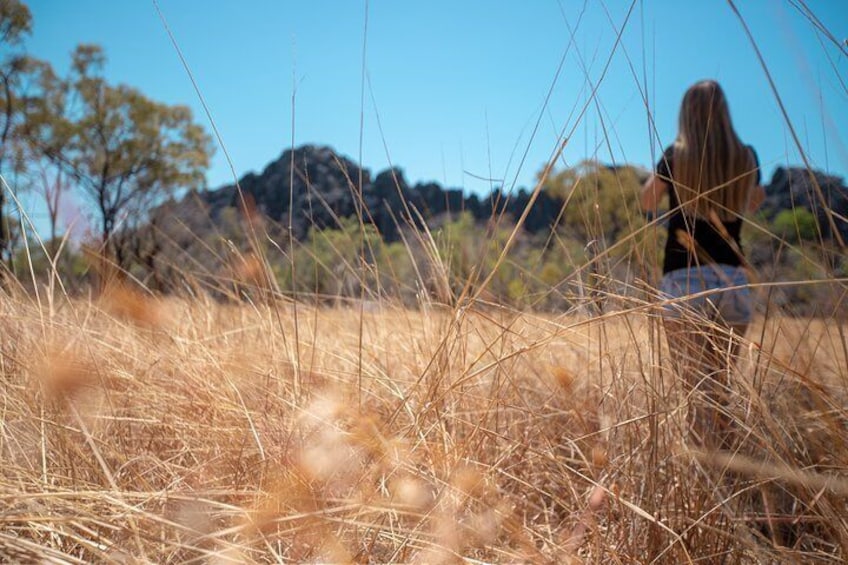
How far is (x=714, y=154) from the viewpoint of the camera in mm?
1704

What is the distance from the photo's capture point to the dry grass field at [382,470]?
22.8 inches

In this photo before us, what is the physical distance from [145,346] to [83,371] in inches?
13.9

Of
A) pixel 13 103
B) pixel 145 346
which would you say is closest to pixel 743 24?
pixel 145 346

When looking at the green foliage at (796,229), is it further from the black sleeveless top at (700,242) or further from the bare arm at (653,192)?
the bare arm at (653,192)

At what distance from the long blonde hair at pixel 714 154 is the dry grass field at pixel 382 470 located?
3.05ft

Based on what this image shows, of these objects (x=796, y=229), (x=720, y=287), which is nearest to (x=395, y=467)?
(x=796, y=229)

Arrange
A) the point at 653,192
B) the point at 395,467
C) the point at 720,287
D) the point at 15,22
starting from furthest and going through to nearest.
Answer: the point at 15,22
the point at 653,192
the point at 720,287
the point at 395,467

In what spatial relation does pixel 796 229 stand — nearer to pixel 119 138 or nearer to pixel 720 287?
→ pixel 720 287

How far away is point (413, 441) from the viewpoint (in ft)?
2.74

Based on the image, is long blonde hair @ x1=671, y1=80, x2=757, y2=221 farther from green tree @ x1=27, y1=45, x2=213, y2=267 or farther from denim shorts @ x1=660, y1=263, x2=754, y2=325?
green tree @ x1=27, y1=45, x2=213, y2=267

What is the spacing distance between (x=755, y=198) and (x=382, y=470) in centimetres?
158

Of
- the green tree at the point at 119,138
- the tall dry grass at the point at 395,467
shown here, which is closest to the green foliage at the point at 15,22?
the green tree at the point at 119,138

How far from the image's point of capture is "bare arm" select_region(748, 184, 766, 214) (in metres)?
1.58

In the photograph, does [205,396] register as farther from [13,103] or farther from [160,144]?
[160,144]
